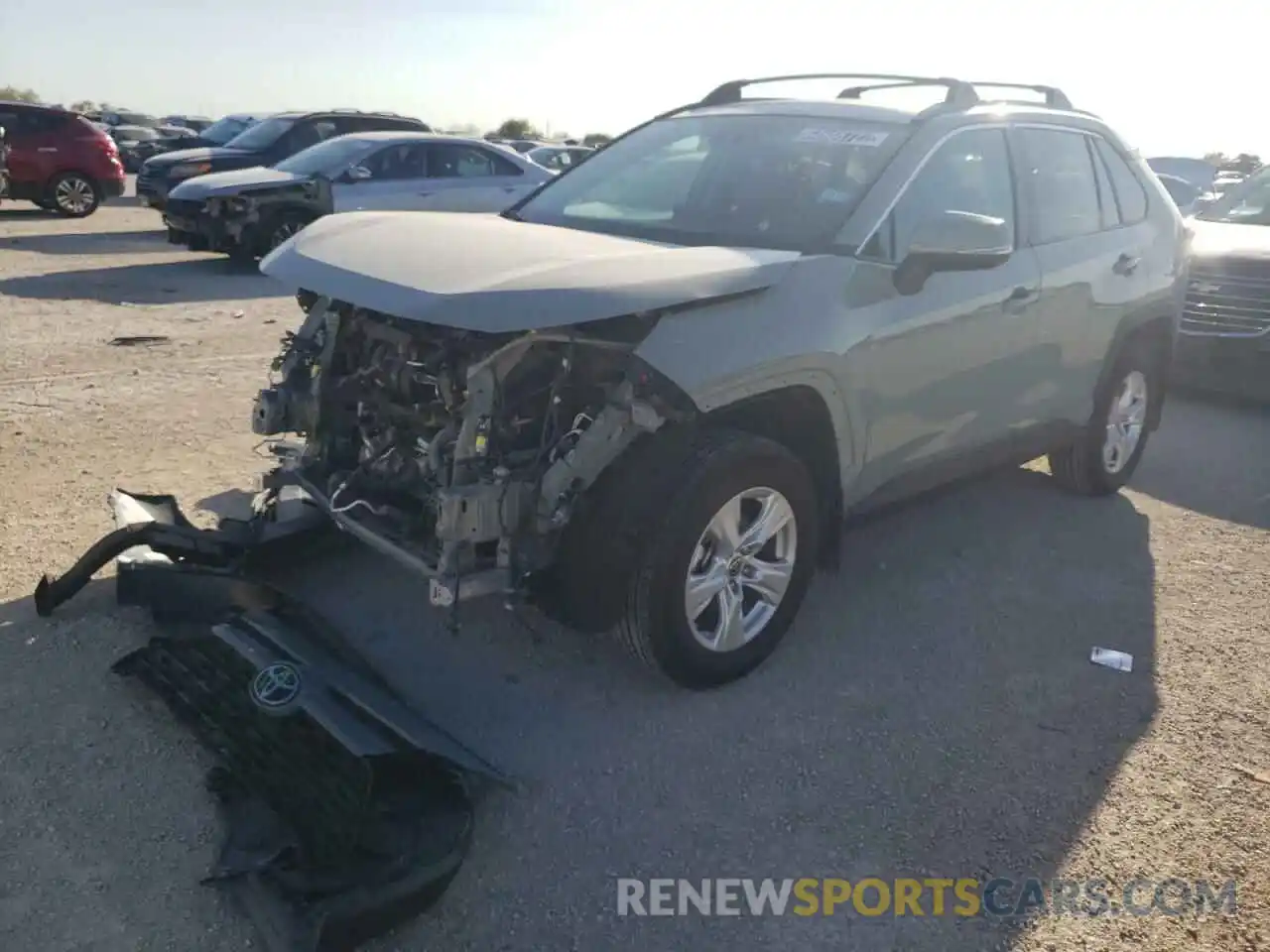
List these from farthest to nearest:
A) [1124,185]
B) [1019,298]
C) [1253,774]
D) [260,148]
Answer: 1. [260,148]
2. [1124,185]
3. [1019,298]
4. [1253,774]

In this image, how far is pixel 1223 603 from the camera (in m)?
4.78

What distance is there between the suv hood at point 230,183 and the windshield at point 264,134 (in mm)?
2091

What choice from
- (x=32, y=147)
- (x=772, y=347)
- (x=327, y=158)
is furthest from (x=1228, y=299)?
(x=32, y=147)

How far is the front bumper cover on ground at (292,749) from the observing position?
2615mm

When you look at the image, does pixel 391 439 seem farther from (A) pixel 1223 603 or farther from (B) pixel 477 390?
(A) pixel 1223 603

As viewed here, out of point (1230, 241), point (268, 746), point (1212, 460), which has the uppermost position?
point (1230, 241)

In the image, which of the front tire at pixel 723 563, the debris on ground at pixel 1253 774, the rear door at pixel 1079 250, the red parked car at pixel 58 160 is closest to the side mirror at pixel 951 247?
the front tire at pixel 723 563

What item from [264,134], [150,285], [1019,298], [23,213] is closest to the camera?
[1019,298]

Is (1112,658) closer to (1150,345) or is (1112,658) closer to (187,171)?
(1150,345)

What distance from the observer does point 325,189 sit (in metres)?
12.4

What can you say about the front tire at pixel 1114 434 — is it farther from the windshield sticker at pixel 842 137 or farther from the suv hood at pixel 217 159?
the suv hood at pixel 217 159

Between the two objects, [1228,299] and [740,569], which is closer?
[740,569]

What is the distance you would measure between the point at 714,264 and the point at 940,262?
3.11 ft

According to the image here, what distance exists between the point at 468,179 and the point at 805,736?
11.2m
